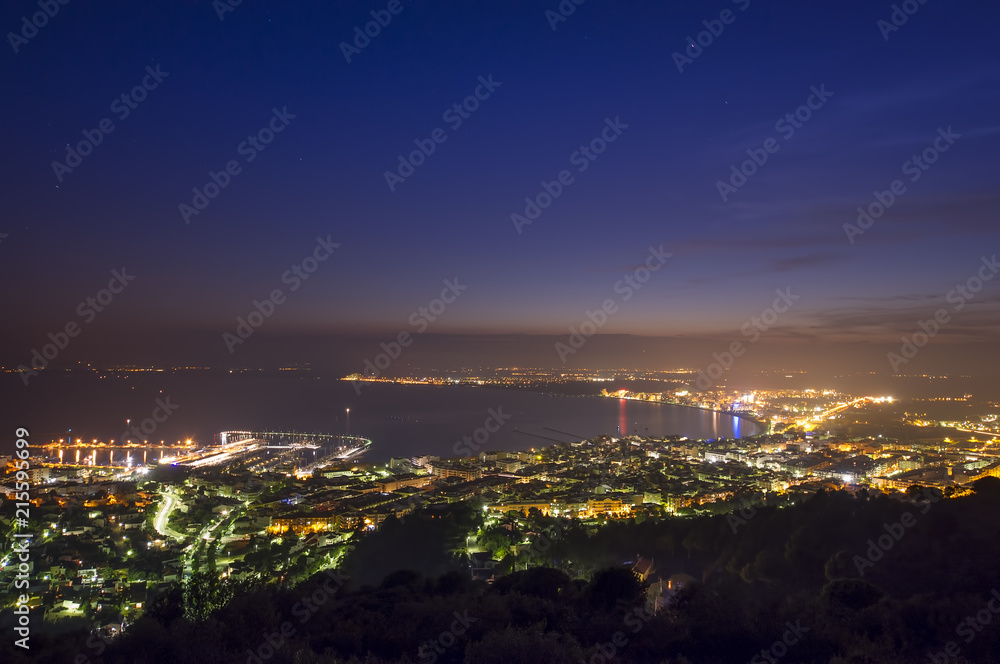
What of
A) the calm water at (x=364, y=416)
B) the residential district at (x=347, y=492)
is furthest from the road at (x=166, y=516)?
the calm water at (x=364, y=416)

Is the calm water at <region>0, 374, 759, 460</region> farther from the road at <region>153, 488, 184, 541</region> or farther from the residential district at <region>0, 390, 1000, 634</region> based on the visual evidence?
Result: the road at <region>153, 488, 184, 541</region>

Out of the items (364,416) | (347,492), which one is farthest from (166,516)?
(364,416)

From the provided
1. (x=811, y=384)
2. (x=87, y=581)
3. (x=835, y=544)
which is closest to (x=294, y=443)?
(x=87, y=581)

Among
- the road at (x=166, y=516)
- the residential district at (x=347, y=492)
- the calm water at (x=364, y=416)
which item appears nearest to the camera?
the residential district at (x=347, y=492)

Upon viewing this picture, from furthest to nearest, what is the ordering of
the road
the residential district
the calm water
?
1. the calm water
2. the road
3. the residential district

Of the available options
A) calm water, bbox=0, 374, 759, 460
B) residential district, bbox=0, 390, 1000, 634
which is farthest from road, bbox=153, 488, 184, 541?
calm water, bbox=0, 374, 759, 460

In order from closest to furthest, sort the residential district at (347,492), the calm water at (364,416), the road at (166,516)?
the residential district at (347,492), the road at (166,516), the calm water at (364,416)

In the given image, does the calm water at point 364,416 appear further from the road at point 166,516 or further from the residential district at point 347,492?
the road at point 166,516

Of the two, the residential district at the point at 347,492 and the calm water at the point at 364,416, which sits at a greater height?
the calm water at the point at 364,416

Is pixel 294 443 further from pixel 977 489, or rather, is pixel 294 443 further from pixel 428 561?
pixel 977 489
